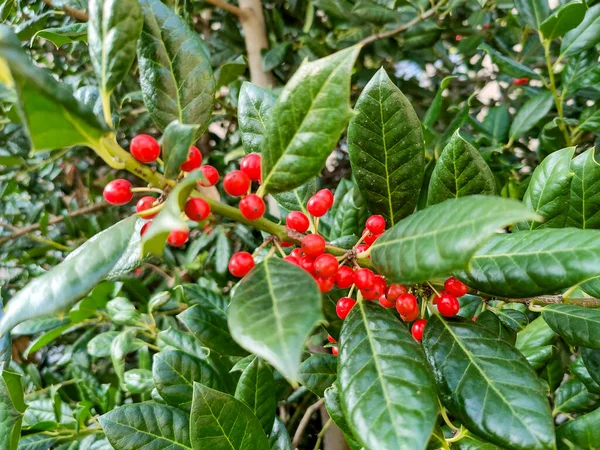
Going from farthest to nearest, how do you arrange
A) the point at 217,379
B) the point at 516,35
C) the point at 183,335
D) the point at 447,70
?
1. the point at 447,70
2. the point at 516,35
3. the point at 183,335
4. the point at 217,379

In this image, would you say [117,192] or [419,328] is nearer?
[117,192]

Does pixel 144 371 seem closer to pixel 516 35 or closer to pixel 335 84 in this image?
pixel 335 84

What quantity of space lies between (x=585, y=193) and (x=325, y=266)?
503 millimetres

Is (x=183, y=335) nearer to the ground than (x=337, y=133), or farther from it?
nearer to the ground

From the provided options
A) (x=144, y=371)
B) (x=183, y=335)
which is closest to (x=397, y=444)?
(x=183, y=335)

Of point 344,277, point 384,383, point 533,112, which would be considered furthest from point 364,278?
point 533,112

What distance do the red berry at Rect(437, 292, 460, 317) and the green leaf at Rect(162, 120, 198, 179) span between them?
1.29 ft

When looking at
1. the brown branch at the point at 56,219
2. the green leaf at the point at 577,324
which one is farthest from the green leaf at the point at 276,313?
the brown branch at the point at 56,219

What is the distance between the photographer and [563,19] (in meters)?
1.03

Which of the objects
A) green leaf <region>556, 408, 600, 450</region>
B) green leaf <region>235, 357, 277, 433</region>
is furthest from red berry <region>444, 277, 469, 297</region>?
green leaf <region>235, 357, 277, 433</region>

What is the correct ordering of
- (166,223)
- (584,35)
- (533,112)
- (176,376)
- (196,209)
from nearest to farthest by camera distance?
1. (166,223)
2. (196,209)
3. (176,376)
4. (584,35)
5. (533,112)

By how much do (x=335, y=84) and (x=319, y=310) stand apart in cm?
24

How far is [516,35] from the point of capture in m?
1.58

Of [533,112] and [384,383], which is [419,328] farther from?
[533,112]
